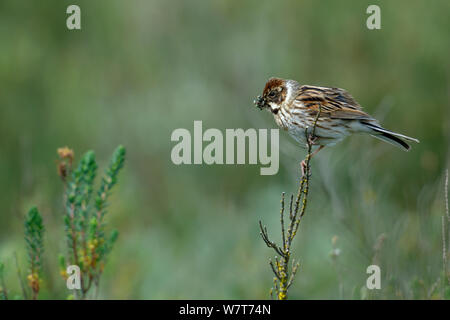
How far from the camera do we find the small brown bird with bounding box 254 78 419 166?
14.2ft

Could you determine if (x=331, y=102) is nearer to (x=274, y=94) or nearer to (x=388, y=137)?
(x=274, y=94)

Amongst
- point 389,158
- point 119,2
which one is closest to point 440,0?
point 389,158

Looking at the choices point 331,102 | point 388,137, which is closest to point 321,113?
point 331,102

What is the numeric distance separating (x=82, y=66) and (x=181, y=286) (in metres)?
4.40

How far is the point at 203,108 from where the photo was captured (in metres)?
9.23

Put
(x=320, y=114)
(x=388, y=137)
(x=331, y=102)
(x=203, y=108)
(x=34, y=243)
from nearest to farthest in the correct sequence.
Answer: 1. (x=34, y=243)
2. (x=388, y=137)
3. (x=320, y=114)
4. (x=331, y=102)
5. (x=203, y=108)

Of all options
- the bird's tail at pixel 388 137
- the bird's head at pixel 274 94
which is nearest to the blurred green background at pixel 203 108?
the bird's head at pixel 274 94

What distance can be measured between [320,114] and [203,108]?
487cm

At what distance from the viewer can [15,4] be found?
8.72 metres

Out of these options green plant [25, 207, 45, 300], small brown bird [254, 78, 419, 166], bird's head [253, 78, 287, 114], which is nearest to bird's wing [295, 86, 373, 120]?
small brown bird [254, 78, 419, 166]

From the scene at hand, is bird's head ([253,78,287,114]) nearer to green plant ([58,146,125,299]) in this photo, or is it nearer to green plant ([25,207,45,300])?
green plant ([58,146,125,299])

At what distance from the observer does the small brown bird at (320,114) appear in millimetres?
4328

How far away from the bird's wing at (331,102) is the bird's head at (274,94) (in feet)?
0.41

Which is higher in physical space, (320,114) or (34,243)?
(320,114)
